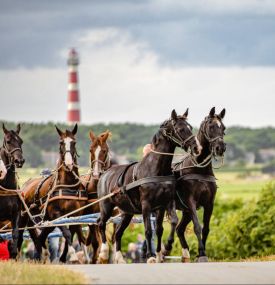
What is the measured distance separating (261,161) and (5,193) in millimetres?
112876

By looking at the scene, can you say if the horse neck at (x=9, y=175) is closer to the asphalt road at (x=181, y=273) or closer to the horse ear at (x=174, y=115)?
the horse ear at (x=174, y=115)

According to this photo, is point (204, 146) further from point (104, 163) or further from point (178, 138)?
point (104, 163)

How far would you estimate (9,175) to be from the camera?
955 inches

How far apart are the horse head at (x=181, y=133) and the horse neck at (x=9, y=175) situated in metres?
2.86

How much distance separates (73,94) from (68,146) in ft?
366

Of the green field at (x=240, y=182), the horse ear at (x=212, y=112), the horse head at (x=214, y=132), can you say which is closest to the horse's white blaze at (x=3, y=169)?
the horse head at (x=214, y=132)

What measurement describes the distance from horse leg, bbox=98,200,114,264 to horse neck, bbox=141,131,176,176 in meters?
2.00

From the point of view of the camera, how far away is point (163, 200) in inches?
899

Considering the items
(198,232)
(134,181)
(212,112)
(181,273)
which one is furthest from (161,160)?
(181,273)

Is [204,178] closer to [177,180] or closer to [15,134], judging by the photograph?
[177,180]

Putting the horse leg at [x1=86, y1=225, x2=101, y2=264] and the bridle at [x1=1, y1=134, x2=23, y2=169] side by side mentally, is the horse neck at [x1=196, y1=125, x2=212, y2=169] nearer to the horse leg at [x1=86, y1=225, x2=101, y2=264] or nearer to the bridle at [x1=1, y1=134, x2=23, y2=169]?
the bridle at [x1=1, y1=134, x2=23, y2=169]

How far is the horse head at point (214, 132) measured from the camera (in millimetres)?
22734

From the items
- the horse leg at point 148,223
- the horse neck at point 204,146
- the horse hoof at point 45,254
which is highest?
the horse neck at point 204,146

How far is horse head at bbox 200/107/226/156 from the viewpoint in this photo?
22.7m
